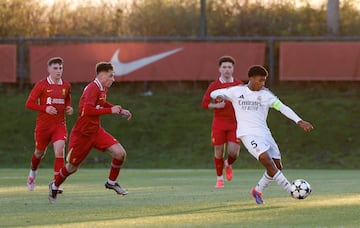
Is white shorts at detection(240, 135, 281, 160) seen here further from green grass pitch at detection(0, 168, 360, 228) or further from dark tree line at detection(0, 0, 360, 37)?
dark tree line at detection(0, 0, 360, 37)

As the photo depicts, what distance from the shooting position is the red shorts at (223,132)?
58.6 feet

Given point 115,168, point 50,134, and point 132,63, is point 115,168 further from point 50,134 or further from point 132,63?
point 132,63

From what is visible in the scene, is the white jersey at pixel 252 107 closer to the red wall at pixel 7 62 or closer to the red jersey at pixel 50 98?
the red jersey at pixel 50 98

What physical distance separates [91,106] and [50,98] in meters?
2.71

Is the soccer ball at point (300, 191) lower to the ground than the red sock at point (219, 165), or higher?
higher

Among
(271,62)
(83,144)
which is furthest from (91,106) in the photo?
(271,62)

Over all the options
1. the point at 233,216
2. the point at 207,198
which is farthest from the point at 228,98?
the point at 233,216

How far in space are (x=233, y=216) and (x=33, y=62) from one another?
21440 millimetres

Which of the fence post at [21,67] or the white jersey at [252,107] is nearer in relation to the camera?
the white jersey at [252,107]

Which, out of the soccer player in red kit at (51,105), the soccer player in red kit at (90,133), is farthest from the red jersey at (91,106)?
the soccer player in red kit at (51,105)

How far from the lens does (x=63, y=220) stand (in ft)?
35.8

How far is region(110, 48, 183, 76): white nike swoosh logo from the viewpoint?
1240 inches

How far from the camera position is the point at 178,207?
1227cm

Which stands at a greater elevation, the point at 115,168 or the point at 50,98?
the point at 50,98
